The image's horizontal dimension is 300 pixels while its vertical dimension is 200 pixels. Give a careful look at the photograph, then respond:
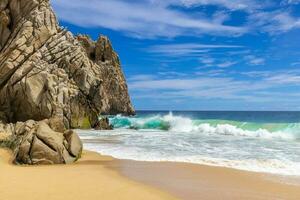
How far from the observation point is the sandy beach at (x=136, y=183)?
8.16m

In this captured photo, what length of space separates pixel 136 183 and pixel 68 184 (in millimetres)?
1701

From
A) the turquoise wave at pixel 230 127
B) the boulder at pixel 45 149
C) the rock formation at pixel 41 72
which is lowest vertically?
the boulder at pixel 45 149

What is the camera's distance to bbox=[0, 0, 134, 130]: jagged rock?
27.3 m

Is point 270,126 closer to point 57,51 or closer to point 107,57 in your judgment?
point 57,51

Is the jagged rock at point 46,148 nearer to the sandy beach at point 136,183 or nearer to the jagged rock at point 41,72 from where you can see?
the sandy beach at point 136,183

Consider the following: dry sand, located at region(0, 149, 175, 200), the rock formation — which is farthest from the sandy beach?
the rock formation

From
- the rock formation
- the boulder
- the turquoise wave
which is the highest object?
the rock formation

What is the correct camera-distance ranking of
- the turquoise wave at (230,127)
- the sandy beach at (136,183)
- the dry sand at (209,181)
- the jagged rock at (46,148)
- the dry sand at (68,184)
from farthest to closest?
the turquoise wave at (230,127) < the jagged rock at (46,148) < the dry sand at (209,181) < the sandy beach at (136,183) < the dry sand at (68,184)

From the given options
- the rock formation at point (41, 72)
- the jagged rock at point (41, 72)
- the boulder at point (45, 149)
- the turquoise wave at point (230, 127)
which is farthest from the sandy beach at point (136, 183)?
the turquoise wave at point (230, 127)

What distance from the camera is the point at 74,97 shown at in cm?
3228

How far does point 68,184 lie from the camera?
898cm

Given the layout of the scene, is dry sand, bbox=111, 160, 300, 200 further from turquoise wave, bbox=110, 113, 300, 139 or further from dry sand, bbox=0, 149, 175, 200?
turquoise wave, bbox=110, 113, 300, 139

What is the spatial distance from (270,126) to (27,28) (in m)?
22.4

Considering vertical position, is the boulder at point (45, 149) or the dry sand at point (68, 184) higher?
the boulder at point (45, 149)
